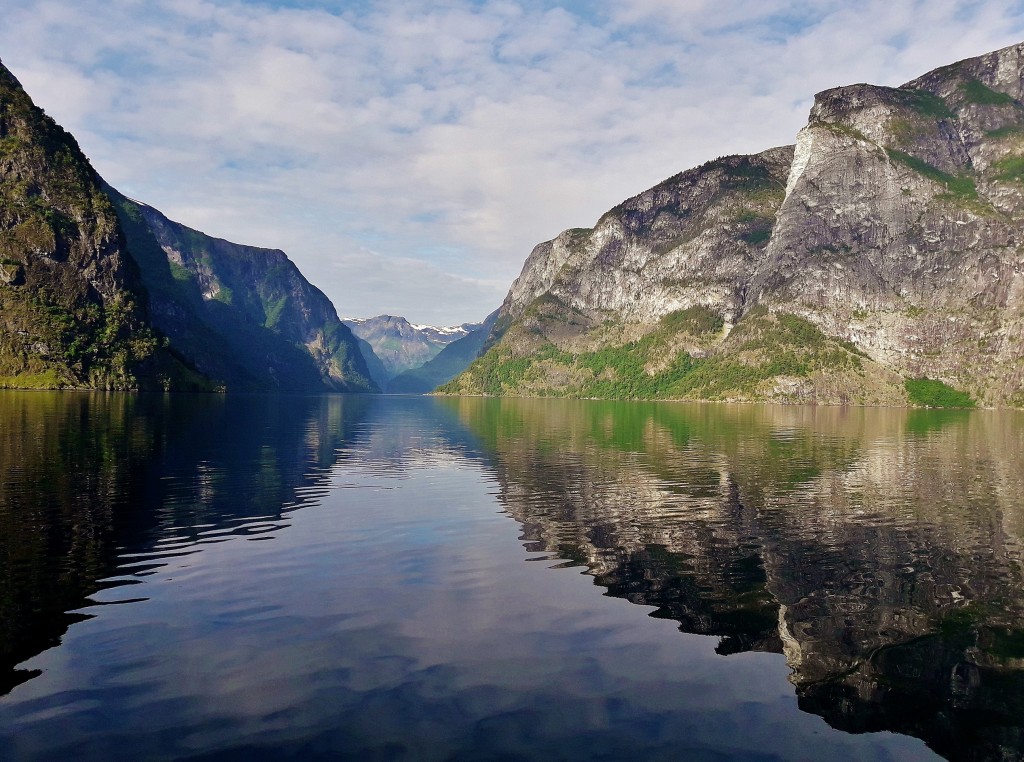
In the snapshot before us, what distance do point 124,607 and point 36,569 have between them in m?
6.22

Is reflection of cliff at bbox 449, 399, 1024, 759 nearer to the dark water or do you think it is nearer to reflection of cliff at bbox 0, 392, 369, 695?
the dark water

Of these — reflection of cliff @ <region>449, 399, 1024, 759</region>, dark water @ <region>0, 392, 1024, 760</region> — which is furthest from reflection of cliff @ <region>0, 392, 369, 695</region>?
reflection of cliff @ <region>449, 399, 1024, 759</region>

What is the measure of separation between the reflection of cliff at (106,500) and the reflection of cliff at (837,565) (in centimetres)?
1875

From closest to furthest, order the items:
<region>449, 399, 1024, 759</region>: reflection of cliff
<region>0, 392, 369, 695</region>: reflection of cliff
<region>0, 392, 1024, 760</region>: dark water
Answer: <region>0, 392, 1024, 760</region>: dark water → <region>449, 399, 1024, 759</region>: reflection of cliff → <region>0, 392, 369, 695</region>: reflection of cliff

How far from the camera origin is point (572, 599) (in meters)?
25.8

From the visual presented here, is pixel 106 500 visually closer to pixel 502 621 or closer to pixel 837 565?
pixel 502 621

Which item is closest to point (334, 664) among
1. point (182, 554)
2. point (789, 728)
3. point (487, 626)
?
point (487, 626)

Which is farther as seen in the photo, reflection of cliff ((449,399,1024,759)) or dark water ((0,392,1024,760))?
reflection of cliff ((449,399,1024,759))

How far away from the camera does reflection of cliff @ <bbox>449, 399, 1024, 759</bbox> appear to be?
1806cm

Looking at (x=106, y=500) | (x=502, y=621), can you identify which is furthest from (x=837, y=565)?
(x=106, y=500)

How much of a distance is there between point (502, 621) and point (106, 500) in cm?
3069

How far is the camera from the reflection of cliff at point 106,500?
76.2ft

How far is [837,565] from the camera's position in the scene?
30.5m

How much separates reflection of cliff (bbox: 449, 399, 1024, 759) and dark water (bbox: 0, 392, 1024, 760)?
13 centimetres
